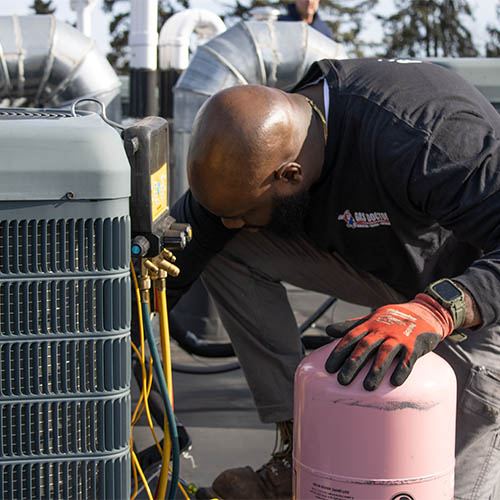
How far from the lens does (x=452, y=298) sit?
1.69 meters

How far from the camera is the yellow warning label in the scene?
1.57 meters

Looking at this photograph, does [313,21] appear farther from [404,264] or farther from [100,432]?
[100,432]

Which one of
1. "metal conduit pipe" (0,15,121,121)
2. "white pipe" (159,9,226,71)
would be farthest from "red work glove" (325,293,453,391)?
"white pipe" (159,9,226,71)

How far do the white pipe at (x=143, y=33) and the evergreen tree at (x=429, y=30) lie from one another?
505 inches

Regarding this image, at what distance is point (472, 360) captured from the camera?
2.00 meters

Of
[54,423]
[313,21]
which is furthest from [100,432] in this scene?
[313,21]

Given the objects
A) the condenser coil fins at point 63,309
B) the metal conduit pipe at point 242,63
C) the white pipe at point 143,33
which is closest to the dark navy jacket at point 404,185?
the condenser coil fins at point 63,309

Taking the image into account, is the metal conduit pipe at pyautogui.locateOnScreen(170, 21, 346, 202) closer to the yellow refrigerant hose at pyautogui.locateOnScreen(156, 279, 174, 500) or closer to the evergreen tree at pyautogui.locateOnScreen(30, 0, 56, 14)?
the yellow refrigerant hose at pyautogui.locateOnScreen(156, 279, 174, 500)

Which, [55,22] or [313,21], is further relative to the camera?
[313,21]

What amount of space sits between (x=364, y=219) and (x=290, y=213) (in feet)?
0.66

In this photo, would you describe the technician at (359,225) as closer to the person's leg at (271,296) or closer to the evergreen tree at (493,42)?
the person's leg at (271,296)

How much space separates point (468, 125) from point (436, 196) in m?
0.20

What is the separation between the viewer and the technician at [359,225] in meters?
1.74

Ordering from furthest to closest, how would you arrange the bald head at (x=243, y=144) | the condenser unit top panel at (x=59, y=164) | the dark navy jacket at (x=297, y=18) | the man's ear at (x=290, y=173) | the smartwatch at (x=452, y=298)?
the dark navy jacket at (x=297, y=18) → the man's ear at (x=290, y=173) → the bald head at (x=243, y=144) → the smartwatch at (x=452, y=298) → the condenser unit top panel at (x=59, y=164)
